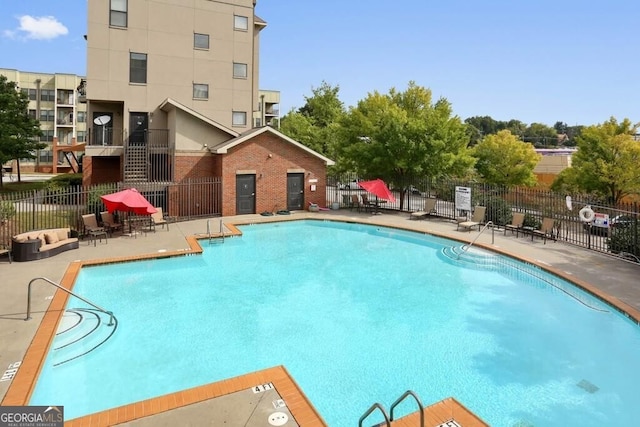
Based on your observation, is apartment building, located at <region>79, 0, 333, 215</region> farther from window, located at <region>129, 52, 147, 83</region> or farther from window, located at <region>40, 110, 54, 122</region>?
window, located at <region>40, 110, 54, 122</region>

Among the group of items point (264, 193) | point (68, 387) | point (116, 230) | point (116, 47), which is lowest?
point (68, 387)

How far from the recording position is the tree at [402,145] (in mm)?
24344

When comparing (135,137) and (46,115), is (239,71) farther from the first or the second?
(46,115)

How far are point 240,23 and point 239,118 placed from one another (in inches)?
253

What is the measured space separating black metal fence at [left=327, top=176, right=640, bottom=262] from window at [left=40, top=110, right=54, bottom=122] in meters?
61.4

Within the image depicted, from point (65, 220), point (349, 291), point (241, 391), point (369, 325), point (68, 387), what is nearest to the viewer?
A: point (241, 391)

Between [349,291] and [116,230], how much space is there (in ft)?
40.2

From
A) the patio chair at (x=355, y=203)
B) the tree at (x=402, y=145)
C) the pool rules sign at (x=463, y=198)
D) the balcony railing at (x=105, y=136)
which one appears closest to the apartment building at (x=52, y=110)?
the balcony railing at (x=105, y=136)

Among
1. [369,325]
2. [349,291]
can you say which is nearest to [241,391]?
[369,325]

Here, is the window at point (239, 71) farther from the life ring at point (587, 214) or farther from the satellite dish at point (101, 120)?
the life ring at point (587, 214)

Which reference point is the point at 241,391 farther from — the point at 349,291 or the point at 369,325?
the point at 349,291

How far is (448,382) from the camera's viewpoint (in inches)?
276

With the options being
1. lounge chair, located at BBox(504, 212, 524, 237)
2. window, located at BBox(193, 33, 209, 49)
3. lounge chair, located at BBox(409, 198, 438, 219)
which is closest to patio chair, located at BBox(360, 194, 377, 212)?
lounge chair, located at BBox(409, 198, 438, 219)

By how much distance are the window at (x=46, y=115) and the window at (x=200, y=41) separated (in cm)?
5433
